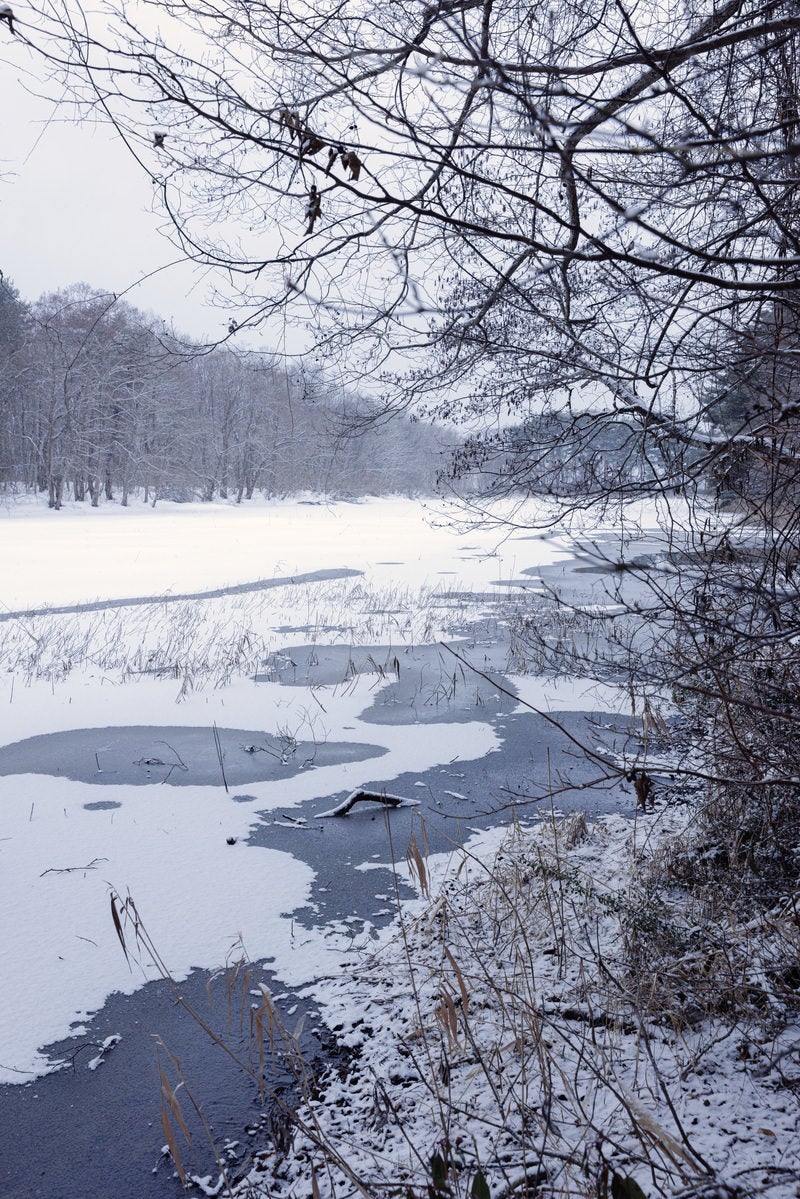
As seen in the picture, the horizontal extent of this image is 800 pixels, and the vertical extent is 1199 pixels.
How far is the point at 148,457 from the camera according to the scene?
152 feet

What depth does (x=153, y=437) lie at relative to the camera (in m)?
48.5

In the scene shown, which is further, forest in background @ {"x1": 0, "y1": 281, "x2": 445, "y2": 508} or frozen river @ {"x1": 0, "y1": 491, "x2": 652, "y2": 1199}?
forest in background @ {"x1": 0, "y1": 281, "x2": 445, "y2": 508}

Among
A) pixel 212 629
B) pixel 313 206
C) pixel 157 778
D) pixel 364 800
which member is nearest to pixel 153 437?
pixel 212 629

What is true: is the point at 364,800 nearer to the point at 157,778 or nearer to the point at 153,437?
the point at 157,778

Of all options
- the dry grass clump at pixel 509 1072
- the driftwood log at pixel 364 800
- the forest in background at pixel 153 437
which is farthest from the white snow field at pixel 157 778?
the forest in background at pixel 153 437

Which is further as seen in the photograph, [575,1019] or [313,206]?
[575,1019]

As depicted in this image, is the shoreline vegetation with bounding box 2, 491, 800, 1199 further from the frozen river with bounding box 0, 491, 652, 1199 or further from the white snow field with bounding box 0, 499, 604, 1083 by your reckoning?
the white snow field with bounding box 0, 499, 604, 1083

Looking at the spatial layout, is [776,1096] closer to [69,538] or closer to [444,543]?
[444,543]

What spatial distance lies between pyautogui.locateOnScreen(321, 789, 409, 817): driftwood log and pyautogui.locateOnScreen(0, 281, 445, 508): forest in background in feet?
78.8

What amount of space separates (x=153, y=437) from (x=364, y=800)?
46.7m

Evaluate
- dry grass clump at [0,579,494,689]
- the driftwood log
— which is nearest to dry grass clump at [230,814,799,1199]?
the driftwood log

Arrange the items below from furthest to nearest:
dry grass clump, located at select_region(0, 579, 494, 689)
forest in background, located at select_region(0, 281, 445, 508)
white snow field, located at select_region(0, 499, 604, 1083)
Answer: forest in background, located at select_region(0, 281, 445, 508) < dry grass clump, located at select_region(0, 579, 494, 689) < white snow field, located at select_region(0, 499, 604, 1083)

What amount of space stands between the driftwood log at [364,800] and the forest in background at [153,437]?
24023mm

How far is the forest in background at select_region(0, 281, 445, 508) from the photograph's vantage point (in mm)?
39031
